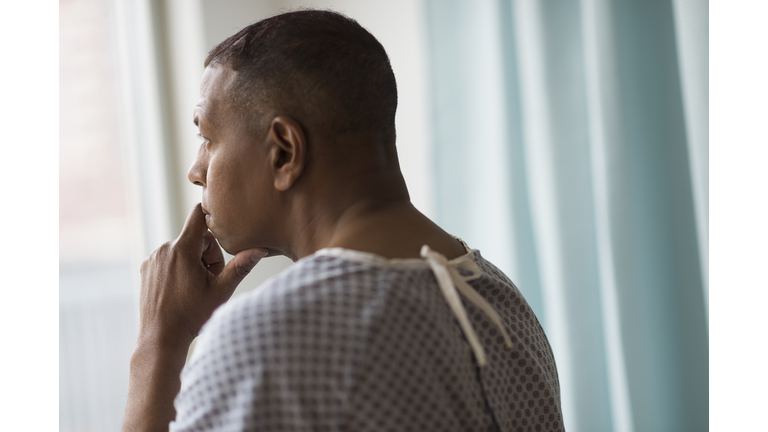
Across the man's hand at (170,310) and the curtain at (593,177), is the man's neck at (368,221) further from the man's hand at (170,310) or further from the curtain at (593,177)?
the curtain at (593,177)

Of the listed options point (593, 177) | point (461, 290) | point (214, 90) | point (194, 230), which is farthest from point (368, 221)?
point (593, 177)

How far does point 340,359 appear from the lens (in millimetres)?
572

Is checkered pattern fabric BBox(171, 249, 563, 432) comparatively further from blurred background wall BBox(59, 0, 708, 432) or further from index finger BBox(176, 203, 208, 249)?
blurred background wall BBox(59, 0, 708, 432)

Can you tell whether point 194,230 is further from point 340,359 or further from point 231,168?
point 340,359

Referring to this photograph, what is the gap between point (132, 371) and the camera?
0.98 m

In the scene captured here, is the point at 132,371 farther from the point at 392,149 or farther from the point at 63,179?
the point at 63,179

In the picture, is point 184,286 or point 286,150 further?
point 184,286

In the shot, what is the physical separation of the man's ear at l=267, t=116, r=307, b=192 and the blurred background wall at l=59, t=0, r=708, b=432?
68 cm

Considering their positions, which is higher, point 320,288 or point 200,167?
point 200,167

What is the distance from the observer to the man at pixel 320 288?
1.88 ft

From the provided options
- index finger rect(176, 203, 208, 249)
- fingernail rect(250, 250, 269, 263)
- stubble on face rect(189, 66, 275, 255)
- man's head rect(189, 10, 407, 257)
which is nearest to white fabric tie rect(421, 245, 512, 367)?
man's head rect(189, 10, 407, 257)

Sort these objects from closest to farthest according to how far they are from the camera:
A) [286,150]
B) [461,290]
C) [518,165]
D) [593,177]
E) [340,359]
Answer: [340,359]
[461,290]
[286,150]
[593,177]
[518,165]

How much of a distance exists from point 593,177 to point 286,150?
3.35 ft
